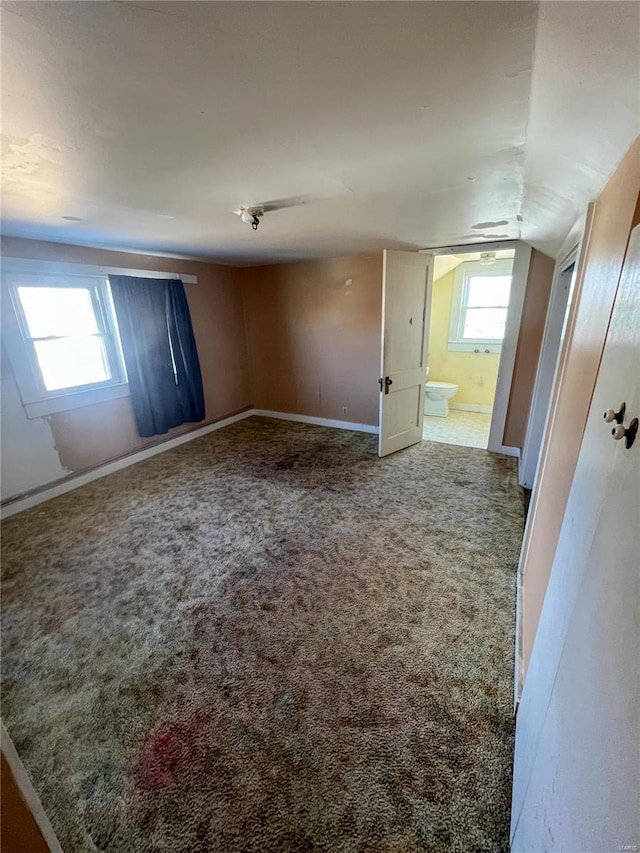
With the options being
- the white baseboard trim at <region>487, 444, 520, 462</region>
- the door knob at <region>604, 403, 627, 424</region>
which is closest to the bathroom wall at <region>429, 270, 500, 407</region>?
the white baseboard trim at <region>487, 444, 520, 462</region>

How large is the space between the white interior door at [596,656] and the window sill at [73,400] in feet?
12.0

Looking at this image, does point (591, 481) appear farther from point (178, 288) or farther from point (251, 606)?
point (178, 288)

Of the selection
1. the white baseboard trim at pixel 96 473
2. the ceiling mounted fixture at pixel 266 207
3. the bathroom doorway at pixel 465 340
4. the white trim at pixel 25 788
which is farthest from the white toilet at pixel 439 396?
the white trim at pixel 25 788

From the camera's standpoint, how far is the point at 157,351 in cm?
370

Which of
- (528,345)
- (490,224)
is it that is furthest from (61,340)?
(528,345)

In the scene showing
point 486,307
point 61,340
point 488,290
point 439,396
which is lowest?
point 439,396

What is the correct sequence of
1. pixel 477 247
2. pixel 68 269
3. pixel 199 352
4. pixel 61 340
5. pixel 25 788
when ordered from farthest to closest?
pixel 199 352 → pixel 477 247 → pixel 61 340 → pixel 68 269 → pixel 25 788

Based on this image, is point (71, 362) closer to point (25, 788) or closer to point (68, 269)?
point (68, 269)

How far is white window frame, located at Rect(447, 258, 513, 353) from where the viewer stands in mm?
4711

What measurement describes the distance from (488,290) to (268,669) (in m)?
5.22

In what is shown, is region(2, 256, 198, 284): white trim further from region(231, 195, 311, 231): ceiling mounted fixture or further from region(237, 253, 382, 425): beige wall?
region(231, 195, 311, 231): ceiling mounted fixture

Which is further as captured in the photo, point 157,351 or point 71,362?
point 157,351

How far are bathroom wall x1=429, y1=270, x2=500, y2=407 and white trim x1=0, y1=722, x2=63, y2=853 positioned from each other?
209 inches

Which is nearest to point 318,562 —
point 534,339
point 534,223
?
point 534,223
